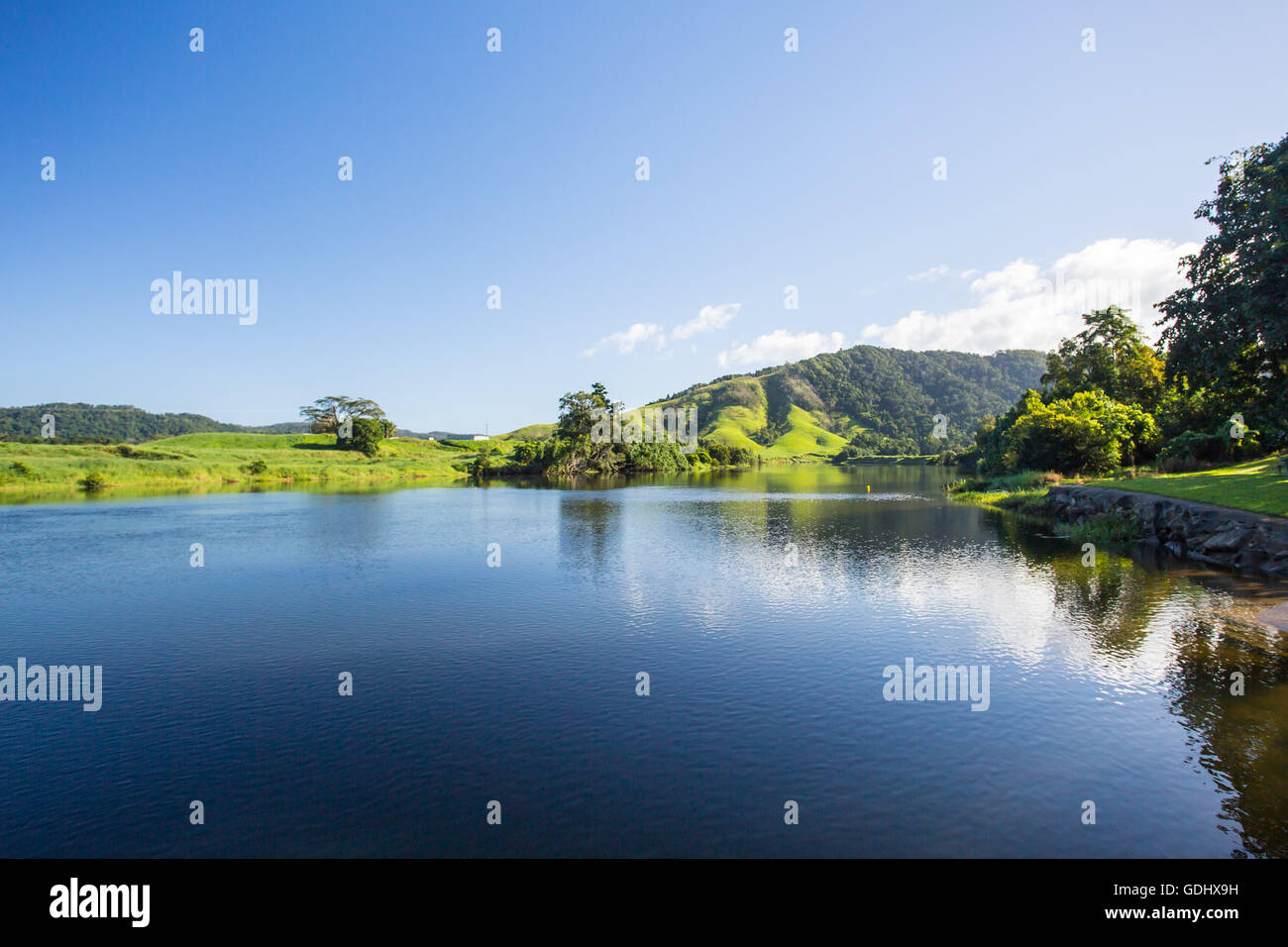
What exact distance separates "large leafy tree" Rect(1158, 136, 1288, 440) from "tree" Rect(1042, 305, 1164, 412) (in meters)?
41.5

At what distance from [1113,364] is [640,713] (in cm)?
7902

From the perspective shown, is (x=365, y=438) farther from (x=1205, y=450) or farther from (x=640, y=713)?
(x=640, y=713)

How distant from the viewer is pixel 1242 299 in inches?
966

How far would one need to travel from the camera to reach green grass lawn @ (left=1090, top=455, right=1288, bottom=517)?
2894cm

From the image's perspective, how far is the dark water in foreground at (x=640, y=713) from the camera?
32.3 feet

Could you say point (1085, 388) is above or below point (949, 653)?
above

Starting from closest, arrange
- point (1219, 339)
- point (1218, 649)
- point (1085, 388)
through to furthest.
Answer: point (1218, 649) → point (1219, 339) → point (1085, 388)

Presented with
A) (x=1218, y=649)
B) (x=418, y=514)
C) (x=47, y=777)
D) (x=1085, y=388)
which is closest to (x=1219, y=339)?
(x=1218, y=649)

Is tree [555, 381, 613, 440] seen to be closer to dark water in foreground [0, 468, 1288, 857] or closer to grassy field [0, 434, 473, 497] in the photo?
grassy field [0, 434, 473, 497]

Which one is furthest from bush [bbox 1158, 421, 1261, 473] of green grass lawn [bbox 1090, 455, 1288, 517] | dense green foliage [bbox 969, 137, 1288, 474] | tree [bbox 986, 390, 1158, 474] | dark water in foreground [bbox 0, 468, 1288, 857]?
dark water in foreground [bbox 0, 468, 1288, 857]

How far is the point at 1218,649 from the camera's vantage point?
56.9 feet
